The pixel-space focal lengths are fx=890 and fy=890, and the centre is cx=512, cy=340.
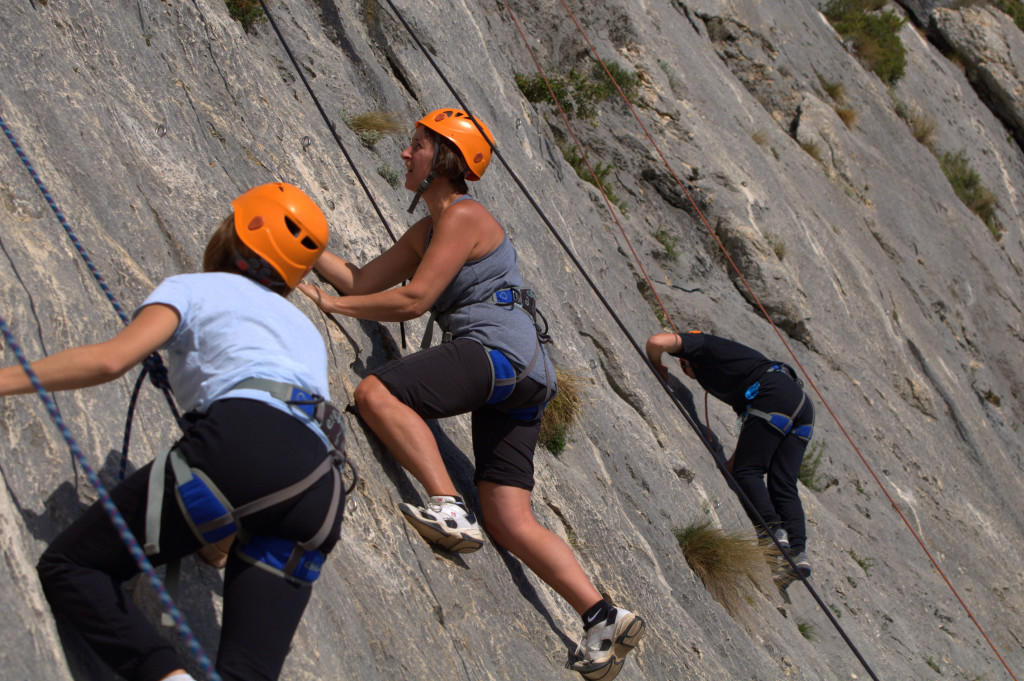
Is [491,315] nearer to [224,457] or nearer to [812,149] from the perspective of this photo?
[224,457]

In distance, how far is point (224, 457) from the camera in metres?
2.41

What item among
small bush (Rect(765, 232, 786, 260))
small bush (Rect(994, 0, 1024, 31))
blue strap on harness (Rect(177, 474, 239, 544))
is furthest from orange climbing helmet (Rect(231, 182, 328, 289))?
small bush (Rect(994, 0, 1024, 31))

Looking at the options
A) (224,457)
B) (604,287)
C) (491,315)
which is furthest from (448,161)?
(604,287)

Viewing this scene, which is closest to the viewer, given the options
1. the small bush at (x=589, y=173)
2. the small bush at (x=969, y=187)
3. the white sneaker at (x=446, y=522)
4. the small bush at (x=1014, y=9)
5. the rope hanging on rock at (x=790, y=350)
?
the white sneaker at (x=446, y=522)

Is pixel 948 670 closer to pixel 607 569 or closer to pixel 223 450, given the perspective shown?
pixel 607 569

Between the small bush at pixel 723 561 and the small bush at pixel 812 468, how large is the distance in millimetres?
2412

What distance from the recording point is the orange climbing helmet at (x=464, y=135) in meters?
4.16

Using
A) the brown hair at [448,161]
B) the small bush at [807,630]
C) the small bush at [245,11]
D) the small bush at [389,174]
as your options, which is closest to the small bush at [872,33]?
the small bush at [807,630]

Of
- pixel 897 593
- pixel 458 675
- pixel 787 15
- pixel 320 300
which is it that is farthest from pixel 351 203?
pixel 787 15

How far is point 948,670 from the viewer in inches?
283

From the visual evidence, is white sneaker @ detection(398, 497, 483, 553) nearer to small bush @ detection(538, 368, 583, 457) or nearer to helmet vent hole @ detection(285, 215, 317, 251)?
helmet vent hole @ detection(285, 215, 317, 251)

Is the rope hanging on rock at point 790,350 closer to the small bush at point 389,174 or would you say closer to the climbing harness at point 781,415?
the climbing harness at point 781,415

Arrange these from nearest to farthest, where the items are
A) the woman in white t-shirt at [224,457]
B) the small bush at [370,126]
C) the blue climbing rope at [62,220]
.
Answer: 1. the woman in white t-shirt at [224,457]
2. the blue climbing rope at [62,220]
3. the small bush at [370,126]

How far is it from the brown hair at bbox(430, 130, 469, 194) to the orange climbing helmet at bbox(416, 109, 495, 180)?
0.02 m
